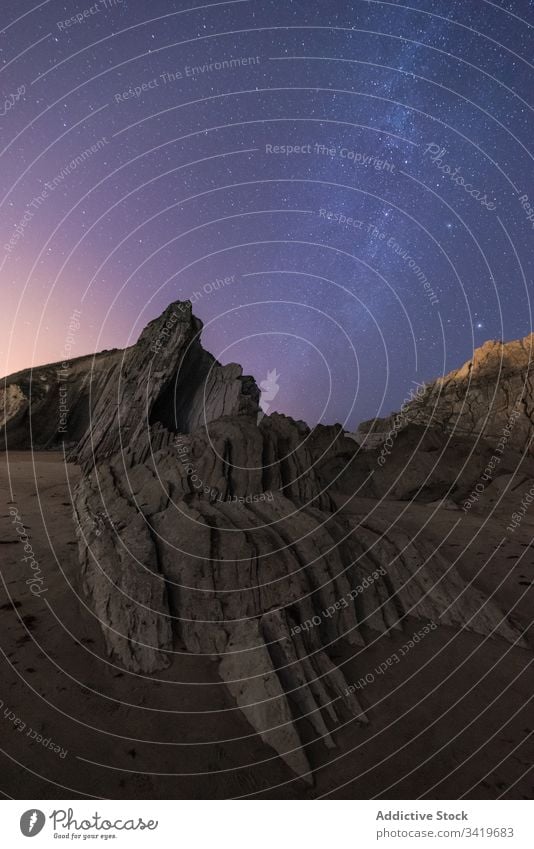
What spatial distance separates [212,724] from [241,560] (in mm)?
3161

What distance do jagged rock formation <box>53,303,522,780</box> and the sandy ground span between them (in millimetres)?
375

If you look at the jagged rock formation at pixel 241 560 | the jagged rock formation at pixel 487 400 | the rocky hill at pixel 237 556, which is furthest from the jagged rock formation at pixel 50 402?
the jagged rock formation at pixel 487 400

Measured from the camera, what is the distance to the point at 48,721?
5.96 m

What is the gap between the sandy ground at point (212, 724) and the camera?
543cm

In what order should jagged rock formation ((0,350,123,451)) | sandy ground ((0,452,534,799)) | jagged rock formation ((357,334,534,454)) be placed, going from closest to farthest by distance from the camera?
sandy ground ((0,452,534,799)) < jagged rock formation ((0,350,123,451)) < jagged rock formation ((357,334,534,454))

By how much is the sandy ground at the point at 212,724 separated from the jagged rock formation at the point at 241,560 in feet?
1.23

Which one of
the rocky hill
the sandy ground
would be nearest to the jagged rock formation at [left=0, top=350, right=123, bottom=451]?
the rocky hill

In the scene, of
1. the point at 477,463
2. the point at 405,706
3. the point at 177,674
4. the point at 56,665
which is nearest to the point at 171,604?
the point at 177,674

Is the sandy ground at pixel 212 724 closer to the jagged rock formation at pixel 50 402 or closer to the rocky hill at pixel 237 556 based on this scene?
the rocky hill at pixel 237 556

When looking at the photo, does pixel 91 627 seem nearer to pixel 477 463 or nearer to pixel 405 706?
pixel 405 706

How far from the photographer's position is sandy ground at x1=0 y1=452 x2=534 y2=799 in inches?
214

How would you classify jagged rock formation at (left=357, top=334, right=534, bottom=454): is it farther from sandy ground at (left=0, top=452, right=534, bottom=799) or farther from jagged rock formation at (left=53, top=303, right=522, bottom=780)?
sandy ground at (left=0, top=452, right=534, bottom=799)

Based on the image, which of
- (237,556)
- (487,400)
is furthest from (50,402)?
(487,400)

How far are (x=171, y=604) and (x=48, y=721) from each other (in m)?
2.73
